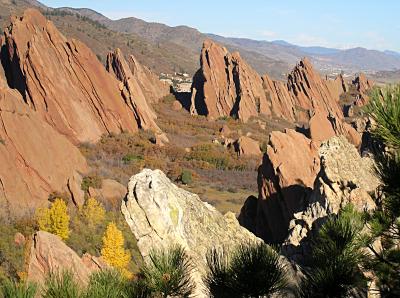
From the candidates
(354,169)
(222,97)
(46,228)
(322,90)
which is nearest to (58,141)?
(46,228)


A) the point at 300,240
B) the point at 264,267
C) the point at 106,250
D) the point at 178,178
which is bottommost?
the point at 178,178

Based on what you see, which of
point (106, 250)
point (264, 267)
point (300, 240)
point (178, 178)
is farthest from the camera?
point (178, 178)

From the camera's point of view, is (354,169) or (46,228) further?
(46,228)

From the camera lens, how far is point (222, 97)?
9412 cm

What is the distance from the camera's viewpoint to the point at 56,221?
2839cm

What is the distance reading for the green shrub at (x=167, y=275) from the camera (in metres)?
4.72

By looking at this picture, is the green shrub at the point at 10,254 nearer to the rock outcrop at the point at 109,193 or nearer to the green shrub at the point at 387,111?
the rock outcrop at the point at 109,193

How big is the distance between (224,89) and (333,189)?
83.2 m

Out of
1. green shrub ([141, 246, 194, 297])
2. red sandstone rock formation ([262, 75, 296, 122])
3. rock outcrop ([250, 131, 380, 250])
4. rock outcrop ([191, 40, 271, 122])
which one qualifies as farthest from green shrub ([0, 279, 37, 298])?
red sandstone rock formation ([262, 75, 296, 122])

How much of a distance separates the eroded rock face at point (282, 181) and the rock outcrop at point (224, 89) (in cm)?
6555

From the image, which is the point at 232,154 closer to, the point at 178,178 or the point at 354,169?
the point at 178,178

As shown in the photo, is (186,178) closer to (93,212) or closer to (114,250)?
(93,212)

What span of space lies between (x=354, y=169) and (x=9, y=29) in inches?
2558

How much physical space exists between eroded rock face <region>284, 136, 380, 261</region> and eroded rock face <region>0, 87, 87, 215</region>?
23252 millimetres
